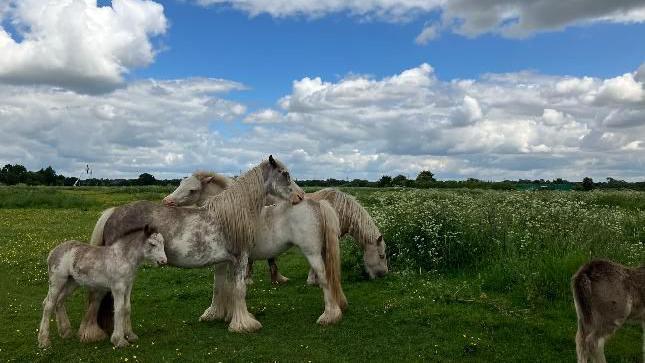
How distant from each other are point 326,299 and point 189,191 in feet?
11.0

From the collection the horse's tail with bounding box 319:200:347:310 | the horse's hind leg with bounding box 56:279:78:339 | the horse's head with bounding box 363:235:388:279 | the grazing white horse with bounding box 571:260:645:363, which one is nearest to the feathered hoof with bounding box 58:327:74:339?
the horse's hind leg with bounding box 56:279:78:339

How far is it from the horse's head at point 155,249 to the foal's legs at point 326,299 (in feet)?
9.06

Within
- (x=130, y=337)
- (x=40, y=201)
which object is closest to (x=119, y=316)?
(x=130, y=337)

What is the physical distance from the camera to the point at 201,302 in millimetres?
11570

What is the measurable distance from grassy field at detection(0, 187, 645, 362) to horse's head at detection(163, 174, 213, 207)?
2.34 m

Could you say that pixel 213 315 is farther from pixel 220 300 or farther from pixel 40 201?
pixel 40 201

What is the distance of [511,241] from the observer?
41.7 ft

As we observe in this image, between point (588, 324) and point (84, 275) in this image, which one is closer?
point (588, 324)

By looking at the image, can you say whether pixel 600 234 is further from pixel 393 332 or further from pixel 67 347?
pixel 67 347

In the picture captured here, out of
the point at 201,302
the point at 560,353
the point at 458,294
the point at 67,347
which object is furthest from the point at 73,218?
A: the point at 560,353

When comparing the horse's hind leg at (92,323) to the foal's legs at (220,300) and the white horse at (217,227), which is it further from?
the foal's legs at (220,300)

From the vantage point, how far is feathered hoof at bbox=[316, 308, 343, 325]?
31.1 ft

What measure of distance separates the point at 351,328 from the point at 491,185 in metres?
50.7

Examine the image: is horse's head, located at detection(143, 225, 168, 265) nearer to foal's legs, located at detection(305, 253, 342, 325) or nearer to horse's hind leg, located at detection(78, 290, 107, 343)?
horse's hind leg, located at detection(78, 290, 107, 343)
